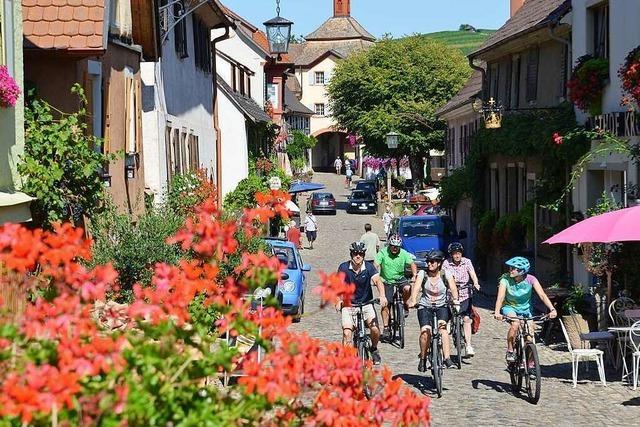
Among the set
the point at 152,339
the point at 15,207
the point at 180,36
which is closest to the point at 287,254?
the point at 180,36

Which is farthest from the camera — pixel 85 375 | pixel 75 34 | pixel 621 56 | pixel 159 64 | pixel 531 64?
pixel 531 64

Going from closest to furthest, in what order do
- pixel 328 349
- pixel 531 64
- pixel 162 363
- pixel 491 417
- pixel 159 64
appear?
pixel 162 363
pixel 328 349
pixel 491 417
pixel 159 64
pixel 531 64

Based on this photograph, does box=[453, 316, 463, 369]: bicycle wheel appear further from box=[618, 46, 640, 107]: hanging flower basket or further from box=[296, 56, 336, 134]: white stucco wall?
box=[296, 56, 336, 134]: white stucco wall

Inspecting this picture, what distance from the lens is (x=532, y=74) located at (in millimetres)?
29531

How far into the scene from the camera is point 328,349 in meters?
5.48

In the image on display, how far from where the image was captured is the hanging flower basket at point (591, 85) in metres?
20.8

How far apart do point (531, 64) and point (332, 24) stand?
111 m

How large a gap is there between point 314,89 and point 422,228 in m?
92.7

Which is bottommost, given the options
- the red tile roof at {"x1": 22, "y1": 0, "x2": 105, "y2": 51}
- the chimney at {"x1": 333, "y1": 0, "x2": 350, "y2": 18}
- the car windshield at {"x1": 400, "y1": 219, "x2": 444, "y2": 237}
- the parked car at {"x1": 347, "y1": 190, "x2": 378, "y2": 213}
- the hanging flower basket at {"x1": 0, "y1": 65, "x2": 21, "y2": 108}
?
the parked car at {"x1": 347, "y1": 190, "x2": 378, "y2": 213}

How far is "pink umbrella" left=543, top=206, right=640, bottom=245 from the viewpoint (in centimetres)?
1478

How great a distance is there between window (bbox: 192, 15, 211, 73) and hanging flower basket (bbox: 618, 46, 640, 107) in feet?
49.5

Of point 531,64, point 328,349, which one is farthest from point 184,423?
point 531,64

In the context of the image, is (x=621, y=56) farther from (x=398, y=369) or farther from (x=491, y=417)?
(x=491, y=417)

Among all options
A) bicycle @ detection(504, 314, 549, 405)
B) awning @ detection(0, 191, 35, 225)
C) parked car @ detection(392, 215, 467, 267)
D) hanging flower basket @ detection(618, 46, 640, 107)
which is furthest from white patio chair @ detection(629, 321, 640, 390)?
parked car @ detection(392, 215, 467, 267)
